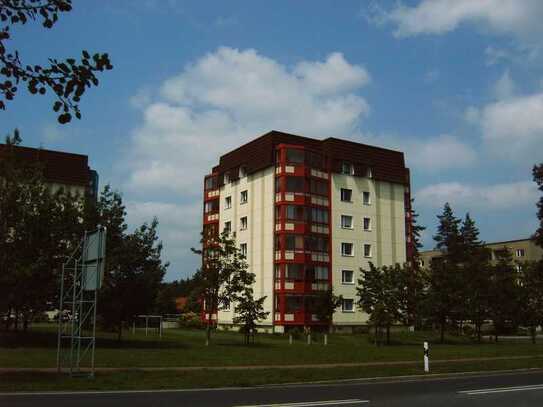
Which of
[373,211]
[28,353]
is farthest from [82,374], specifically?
[373,211]

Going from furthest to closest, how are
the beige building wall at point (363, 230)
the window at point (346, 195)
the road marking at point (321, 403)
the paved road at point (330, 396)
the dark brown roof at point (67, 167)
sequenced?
the dark brown roof at point (67, 167) < the window at point (346, 195) < the beige building wall at point (363, 230) < the paved road at point (330, 396) < the road marking at point (321, 403)

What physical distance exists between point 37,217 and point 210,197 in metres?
43.6

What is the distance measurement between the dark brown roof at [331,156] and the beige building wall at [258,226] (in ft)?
4.95

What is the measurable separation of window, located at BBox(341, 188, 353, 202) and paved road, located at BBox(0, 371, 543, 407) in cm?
4532

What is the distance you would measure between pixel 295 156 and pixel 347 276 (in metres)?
13.1

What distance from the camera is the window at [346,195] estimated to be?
60875mm

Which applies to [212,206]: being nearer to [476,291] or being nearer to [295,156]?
[295,156]

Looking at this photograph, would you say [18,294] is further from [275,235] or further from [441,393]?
[275,235]

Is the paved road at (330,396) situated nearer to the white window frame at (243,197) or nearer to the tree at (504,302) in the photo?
the tree at (504,302)

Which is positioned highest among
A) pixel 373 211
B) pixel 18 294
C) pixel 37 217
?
pixel 373 211

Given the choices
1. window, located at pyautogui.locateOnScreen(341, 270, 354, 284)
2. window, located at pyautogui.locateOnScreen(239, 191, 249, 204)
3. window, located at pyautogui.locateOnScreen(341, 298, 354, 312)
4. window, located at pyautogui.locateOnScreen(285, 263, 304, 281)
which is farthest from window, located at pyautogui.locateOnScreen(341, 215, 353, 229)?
window, located at pyautogui.locateOnScreen(239, 191, 249, 204)

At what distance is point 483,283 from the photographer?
45031mm

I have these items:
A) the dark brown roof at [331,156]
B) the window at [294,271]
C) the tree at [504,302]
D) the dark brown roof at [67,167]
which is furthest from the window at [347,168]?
the dark brown roof at [67,167]

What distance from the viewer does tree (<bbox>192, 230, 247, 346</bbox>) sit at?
1416 inches
